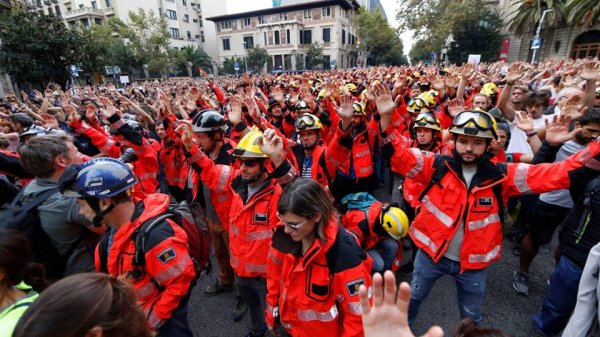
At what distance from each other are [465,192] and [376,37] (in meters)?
60.6

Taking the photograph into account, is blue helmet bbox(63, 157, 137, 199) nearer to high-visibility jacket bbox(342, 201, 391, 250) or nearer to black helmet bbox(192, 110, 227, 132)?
black helmet bbox(192, 110, 227, 132)

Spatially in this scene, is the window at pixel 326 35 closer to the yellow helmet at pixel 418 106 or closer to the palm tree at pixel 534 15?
the palm tree at pixel 534 15

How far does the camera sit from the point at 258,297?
3096 mm

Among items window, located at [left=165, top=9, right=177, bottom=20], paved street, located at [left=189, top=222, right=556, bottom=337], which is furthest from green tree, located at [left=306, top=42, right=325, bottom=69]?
paved street, located at [left=189, top=222, right=556, bottom=337]

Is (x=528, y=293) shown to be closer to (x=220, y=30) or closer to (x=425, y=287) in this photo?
(x=425, y=287)

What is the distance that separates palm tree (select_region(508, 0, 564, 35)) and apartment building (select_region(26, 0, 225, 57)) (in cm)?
5562

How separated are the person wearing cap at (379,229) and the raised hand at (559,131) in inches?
62.3

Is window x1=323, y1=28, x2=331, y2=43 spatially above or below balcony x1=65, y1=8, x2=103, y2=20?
below

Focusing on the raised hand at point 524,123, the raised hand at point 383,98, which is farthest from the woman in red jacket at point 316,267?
the raised hand at point 524,123

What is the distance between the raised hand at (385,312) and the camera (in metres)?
1.19

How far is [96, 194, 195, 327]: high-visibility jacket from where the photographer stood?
6.33 feet

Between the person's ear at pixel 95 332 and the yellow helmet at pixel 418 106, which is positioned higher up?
the yellow helmet at pixel 418 106

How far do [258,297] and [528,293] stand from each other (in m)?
3.35

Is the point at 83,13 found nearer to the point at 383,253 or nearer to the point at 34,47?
the point at 34,47
